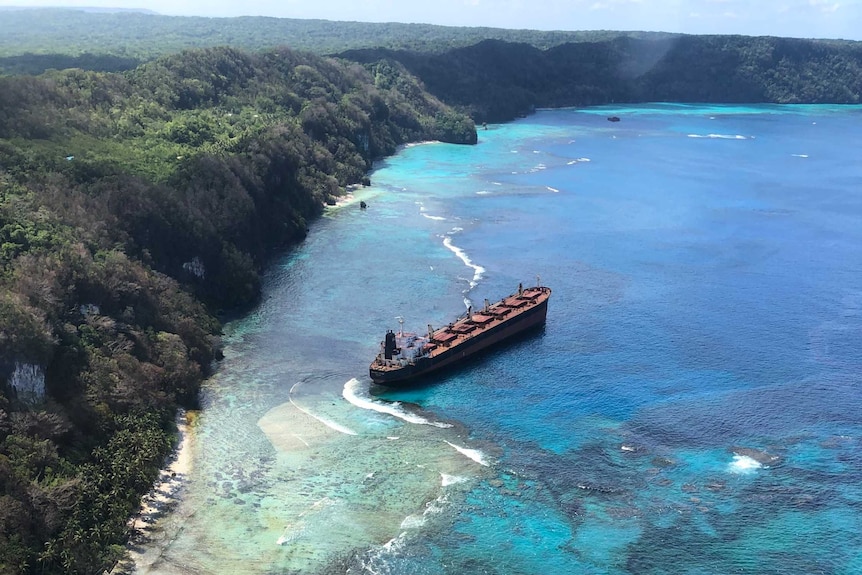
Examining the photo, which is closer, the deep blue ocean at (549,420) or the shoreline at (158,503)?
the shoreline at (158,503)

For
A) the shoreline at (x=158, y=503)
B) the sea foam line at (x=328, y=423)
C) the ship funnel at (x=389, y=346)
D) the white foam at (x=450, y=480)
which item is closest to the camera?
the shoreline at (x=158, y=503)

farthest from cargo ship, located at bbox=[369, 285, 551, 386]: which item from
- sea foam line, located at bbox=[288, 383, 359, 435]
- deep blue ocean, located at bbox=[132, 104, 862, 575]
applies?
sea foam line, located at bbox=[288, 383, 359, 435]

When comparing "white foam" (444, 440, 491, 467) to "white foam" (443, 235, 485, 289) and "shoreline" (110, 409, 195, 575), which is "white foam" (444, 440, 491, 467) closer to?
"shoreline" (110, 409, 195, 575)

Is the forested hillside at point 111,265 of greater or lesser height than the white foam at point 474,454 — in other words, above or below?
above

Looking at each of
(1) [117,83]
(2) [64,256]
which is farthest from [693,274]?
(1) [117,83]

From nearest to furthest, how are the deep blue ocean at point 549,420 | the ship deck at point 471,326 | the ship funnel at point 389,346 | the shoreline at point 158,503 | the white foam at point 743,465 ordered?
1. the shoreline at point 158,503
2. the deep blue ocean at point 549,420
3. the white foam at point 743,465
4. the ship funnel at point 389,346
5. the ship deck at point 471,326

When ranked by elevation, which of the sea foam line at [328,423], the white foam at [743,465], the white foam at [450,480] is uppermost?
the white foam at [743,465]

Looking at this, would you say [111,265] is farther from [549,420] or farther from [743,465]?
[743,465]

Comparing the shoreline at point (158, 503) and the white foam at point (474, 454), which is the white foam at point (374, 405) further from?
the shoreline at point (158, 503)

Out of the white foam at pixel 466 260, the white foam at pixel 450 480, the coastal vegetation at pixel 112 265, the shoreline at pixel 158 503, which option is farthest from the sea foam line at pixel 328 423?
the white foam at pixel 466 260
